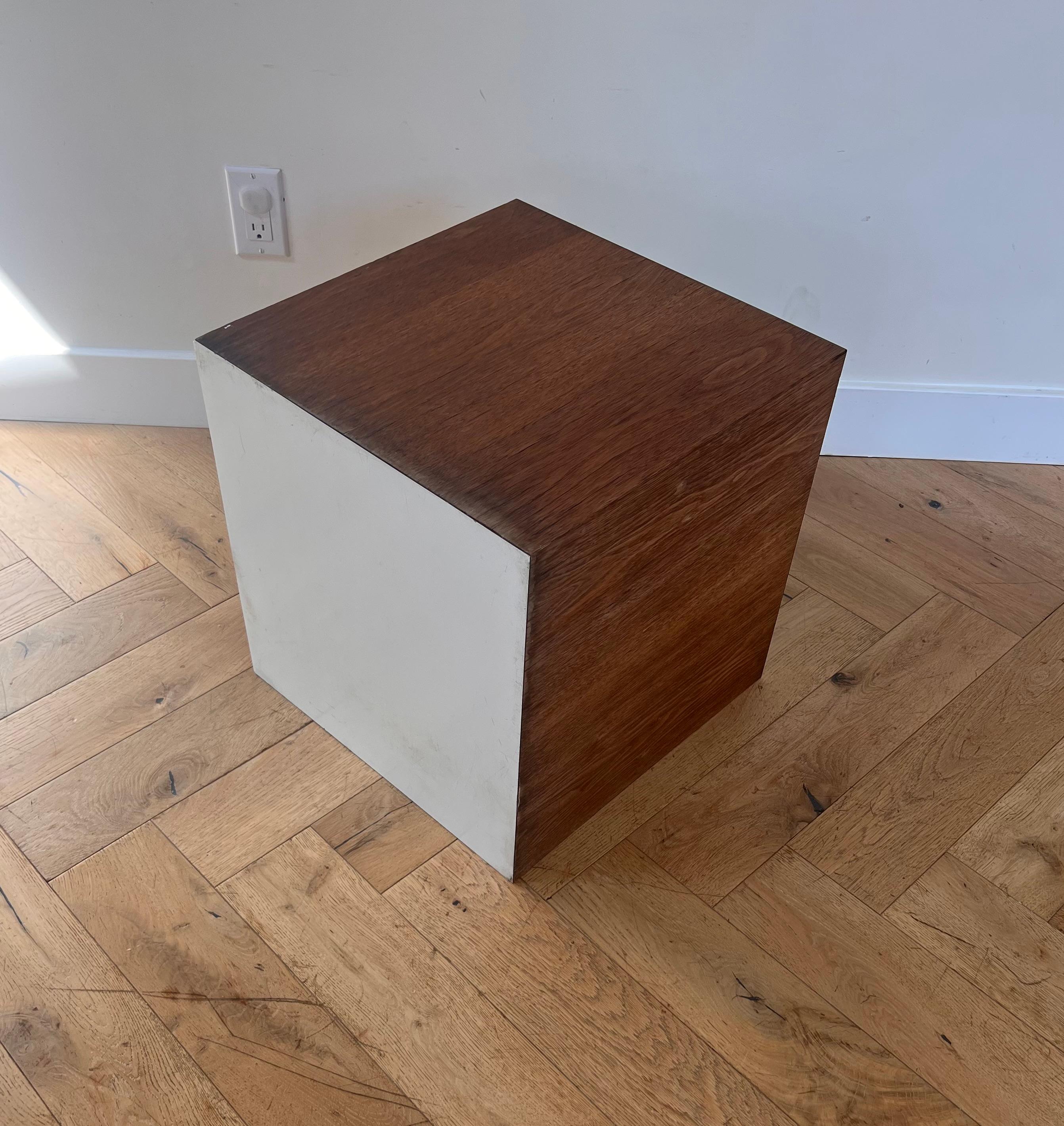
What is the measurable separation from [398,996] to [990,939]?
60 centimetres

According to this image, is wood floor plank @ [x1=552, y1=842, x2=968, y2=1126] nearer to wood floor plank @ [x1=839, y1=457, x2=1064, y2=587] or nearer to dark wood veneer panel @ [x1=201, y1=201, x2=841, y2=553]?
dark wood veneer panel @ [x1=201, y1=201, x2=841, y2=553]

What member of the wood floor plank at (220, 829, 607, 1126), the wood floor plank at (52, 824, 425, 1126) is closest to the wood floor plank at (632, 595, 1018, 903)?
the wood floor plank at (220, 829, 607, 1126)

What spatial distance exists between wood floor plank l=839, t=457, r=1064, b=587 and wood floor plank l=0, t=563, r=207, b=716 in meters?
1.04

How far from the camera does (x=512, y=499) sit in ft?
3.02

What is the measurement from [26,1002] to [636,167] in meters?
1.19

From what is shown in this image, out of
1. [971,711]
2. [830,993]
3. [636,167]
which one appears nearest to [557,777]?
[830,993]

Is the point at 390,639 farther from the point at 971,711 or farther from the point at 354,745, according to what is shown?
the point at 971,711

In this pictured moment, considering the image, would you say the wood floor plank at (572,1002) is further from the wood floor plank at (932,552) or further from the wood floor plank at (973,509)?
the wood floor plank at (973,509)

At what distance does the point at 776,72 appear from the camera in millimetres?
1384

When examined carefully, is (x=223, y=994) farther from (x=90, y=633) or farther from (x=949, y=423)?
(x=949, y=423)

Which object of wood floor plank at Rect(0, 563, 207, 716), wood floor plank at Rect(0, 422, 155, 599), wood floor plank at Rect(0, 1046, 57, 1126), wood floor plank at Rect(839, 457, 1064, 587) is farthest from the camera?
wood floor plank at Rect(839, 457, 1064, 587)

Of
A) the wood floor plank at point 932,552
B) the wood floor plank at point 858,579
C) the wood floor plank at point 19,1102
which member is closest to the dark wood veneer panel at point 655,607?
the wood floor plank at point 858,579

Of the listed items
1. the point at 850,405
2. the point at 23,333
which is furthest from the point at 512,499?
the point at 23,333

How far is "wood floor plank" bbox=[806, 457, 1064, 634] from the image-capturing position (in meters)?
1.51
